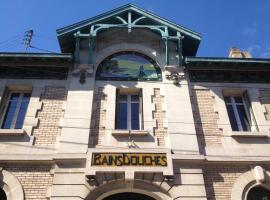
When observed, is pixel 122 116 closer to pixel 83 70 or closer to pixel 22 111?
pixel 83 70

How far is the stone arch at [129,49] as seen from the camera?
1238 cm

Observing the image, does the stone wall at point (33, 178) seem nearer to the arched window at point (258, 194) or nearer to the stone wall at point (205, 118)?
the stone wall at point (205, 118)

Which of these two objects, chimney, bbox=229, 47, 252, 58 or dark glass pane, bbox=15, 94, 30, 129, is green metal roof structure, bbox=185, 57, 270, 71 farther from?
dark glass pane, bbox=15, 94, 30, 129

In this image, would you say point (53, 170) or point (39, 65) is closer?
point (53, 170)

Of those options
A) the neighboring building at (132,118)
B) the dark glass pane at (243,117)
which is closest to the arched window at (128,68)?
the neighboring building at (132,118)

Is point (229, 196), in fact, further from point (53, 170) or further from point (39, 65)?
point (39, 65)

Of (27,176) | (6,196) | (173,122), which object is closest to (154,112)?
(173,122)

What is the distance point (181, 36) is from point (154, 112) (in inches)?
143

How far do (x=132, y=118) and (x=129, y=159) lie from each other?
2.01m

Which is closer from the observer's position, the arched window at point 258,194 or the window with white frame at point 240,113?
the arched window at point 258,194

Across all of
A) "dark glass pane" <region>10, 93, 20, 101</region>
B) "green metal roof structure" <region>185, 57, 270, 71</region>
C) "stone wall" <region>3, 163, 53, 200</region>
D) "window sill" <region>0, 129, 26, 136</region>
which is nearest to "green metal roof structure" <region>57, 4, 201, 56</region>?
"green metal roof structure" <region>185, 57, 270, 71</region>

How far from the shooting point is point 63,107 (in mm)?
10961

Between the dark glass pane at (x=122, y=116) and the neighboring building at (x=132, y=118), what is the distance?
37 mm

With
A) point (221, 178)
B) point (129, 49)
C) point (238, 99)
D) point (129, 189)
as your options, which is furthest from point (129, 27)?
point (221, 178)
